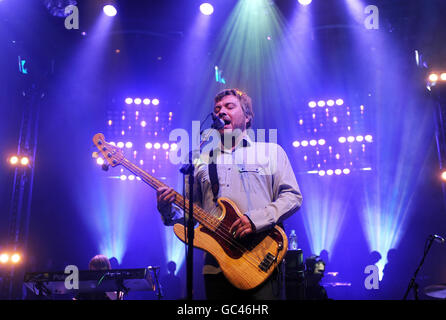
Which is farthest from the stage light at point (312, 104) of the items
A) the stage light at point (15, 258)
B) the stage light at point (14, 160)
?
the stage light at point (15, 258)

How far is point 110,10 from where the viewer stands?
8617 millimetres

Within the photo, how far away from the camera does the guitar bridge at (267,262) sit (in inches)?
117

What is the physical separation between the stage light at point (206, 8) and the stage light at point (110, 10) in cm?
196

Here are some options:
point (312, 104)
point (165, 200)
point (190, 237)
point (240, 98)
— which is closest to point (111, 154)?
point (165, 200)

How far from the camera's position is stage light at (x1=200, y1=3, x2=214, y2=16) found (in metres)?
8.58

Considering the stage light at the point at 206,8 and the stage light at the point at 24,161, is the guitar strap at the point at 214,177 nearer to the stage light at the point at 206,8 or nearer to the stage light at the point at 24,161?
the stage light at the point at 206,8

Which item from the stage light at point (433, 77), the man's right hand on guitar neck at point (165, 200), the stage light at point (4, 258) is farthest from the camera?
the stage light at point (433, 77)

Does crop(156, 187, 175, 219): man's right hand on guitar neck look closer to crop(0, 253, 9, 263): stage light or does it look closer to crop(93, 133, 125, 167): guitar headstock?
crop(93, 133, 125, 167): guitar headstock

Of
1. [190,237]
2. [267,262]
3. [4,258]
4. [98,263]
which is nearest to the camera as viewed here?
[190,237]

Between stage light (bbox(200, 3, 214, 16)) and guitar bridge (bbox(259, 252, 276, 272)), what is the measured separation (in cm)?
702

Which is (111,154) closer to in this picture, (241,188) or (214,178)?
(214,178)

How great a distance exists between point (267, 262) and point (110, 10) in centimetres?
759

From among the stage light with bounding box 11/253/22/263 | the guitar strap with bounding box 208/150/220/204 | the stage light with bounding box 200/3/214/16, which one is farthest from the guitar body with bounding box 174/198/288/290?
the stage light with bounding box 200/3/214/16
